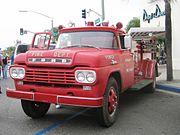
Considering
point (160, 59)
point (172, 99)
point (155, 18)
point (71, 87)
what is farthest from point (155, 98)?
point (160, 59)

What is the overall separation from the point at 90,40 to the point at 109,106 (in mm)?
1735

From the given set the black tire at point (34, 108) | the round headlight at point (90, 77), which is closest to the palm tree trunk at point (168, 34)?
the black tire at point (34, 108)

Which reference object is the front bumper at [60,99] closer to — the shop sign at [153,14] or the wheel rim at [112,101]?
the wheel rim at [112,101]

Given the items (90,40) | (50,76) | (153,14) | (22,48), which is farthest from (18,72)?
(153,14)

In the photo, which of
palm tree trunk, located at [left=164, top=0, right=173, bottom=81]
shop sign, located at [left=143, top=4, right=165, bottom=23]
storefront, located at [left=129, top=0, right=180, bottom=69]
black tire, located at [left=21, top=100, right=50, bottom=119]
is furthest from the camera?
shop sign, located at [left=143, top=4, right=165, bottom=23]

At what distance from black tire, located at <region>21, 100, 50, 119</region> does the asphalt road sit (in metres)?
0.14

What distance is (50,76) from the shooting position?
20.5ft

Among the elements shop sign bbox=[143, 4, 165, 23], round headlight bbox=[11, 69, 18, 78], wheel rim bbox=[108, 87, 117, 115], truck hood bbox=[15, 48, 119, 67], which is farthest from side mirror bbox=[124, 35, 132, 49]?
shop sign bbox=[143, 4, 165, 23]

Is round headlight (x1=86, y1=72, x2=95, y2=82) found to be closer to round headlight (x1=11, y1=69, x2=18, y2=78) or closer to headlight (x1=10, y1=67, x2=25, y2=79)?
headlight (x1=10, y1=67, x2=25, y2=79)

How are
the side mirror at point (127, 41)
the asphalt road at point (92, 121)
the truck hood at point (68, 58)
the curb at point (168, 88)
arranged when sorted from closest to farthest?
the truck hood at point (68, 58) < the asphalt road at point (92, 121) < the side mirror at point (127, 41) < the curb at point (168, 88)

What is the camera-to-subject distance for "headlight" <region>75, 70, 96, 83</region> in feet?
19.3

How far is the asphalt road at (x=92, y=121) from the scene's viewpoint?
→ 6238 mm

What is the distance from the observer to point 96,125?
6691 millimetres

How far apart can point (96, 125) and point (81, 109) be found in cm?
161
